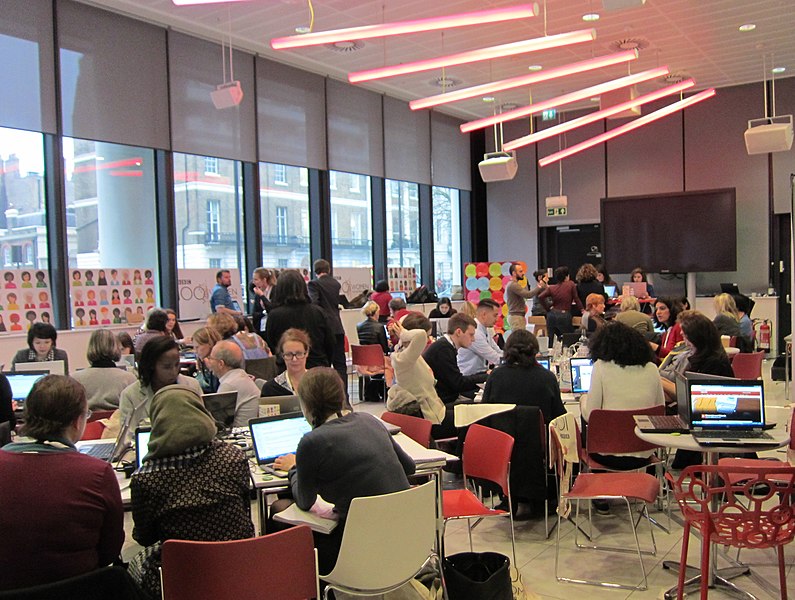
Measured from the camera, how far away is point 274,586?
2422mm

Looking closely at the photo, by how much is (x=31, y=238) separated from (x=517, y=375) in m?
6.02

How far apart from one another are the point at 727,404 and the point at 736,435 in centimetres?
20

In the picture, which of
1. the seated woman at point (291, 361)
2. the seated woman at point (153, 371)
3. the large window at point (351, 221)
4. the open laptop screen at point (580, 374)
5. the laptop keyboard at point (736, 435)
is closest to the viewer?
the laptop keyboard at point (736, 435)

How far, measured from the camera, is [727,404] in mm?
3809

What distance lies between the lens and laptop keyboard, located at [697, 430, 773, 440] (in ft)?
11.9

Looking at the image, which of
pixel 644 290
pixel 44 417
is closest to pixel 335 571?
pixel 44 417

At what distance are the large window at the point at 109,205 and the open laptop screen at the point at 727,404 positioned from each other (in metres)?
7.13

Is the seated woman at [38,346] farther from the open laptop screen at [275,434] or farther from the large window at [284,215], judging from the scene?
the large window at [284,215]

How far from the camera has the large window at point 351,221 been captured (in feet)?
39.3

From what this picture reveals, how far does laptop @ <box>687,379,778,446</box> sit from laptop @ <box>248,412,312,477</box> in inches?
79.4

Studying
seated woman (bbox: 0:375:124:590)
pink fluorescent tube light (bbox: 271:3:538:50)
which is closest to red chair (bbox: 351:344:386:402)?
pink fluorescent tube light (bbox: 271:3:538:50)

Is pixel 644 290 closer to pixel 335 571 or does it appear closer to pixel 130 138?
pixel 130 138

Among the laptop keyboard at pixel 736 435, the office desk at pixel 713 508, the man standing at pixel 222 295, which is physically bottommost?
the office desk at pixel 713 508

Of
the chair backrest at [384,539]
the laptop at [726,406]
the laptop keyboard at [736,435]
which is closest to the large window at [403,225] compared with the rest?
the laptop at [726,406]
